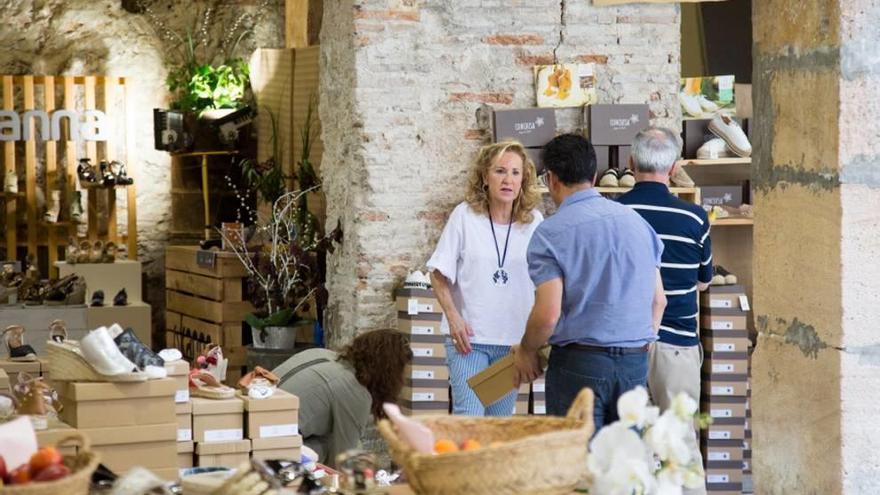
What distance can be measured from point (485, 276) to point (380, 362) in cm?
57

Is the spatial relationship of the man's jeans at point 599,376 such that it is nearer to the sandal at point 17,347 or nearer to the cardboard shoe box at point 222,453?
the cardboard shoe box at point 222,453

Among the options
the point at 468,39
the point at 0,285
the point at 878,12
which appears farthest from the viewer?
the point at 0,285

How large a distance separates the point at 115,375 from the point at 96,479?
0.80m

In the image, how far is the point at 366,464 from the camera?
3.23 m

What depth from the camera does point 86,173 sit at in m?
10.6

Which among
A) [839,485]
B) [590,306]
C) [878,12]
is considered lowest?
[839,485]

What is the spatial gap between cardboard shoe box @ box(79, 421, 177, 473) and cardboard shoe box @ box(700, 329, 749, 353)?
3.52 metres

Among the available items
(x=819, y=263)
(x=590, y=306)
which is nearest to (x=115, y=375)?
(x=590, y=306)

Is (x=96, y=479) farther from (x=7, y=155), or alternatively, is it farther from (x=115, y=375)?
(x=7, y=155)

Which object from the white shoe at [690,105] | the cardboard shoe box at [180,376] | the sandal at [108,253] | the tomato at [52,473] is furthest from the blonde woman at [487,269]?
the sandal at [108,253]

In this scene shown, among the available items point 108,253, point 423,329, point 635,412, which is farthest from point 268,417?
point 108,253

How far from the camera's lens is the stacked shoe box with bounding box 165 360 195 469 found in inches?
174

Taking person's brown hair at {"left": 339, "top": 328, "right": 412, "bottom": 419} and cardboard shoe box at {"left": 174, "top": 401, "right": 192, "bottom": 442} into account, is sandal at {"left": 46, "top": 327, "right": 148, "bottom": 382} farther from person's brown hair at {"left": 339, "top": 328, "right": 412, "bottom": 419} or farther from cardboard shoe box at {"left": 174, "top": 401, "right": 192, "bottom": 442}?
person's brown hair at {"left": 339, "top": 328, "right": 412, "bottom": 419}

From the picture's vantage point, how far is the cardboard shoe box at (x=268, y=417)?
14.7ft
